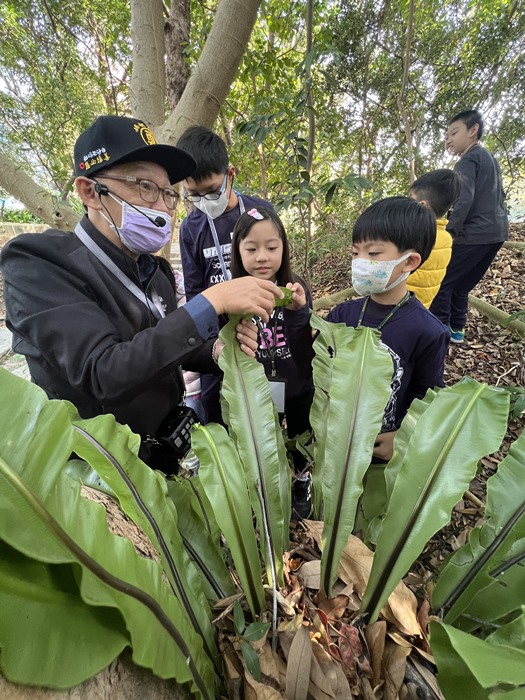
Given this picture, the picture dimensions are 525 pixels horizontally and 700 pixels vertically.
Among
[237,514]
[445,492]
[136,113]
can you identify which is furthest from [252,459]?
[136,113]

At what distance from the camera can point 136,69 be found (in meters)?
1.95

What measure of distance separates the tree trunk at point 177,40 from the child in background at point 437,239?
99.1 inches

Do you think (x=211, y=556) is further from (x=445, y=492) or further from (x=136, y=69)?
(x=136, y=69)

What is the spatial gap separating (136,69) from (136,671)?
2602mm

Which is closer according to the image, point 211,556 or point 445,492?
point 445,492

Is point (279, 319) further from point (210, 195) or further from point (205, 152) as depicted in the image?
point (205, 152)

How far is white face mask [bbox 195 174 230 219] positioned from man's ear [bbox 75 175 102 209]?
693 mm

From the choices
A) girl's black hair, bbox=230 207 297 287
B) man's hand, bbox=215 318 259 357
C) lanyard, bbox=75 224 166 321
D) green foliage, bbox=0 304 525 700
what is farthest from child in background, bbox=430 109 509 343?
lanyard, bbox=75 224 166 321

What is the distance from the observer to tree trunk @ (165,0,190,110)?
3.05 meters

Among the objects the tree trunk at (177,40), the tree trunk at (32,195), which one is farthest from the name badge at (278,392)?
the tree trunk at (177,40)

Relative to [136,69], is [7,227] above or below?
below

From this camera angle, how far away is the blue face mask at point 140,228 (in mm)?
1015

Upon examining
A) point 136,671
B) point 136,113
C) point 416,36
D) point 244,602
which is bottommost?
point 244,602

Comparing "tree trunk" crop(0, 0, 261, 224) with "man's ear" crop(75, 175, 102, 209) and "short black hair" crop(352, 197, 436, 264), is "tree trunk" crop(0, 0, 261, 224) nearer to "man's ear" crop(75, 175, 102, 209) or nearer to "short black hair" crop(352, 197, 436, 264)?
"man's ear" crop(75, 175, 102, 209)
